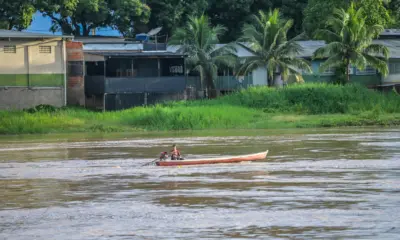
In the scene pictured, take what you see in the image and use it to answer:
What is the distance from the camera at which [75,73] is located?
5475 centimetres

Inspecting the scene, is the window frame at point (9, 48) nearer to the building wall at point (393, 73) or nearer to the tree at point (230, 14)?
the tree at point (230, 14)

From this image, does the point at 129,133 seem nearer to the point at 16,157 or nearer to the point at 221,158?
the point at 16,157

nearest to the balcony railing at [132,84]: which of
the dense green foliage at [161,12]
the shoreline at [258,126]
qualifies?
the shoreline at [258,126]

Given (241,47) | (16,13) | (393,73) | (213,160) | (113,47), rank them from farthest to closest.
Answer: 1. (16,13)
2. (113,47)
3. (241,47)
4. (393,73)
5. (213,160)

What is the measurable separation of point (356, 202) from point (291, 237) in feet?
13.1

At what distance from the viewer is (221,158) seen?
29406 millimetres

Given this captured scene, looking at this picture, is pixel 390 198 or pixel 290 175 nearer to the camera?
pixel 390 198

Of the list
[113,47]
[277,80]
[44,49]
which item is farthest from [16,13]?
[277,80]

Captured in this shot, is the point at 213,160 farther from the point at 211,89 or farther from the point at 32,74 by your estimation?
the point at 211,89

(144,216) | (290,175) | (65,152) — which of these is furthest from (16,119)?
(144,216)

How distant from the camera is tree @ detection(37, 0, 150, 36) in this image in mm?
62625

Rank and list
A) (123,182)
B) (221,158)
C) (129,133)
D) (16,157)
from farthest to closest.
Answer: (129,133)
(16,157)
(221,158)
(123,182)

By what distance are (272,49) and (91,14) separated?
60.1 feet

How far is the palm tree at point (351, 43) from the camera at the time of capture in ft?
169
